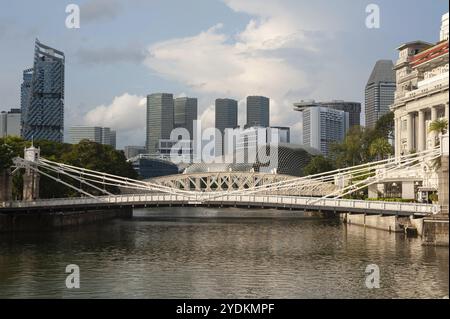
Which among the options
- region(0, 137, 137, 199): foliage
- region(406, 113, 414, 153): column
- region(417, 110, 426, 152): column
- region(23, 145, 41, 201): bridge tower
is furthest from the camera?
region(406, 113, 414, 153): column

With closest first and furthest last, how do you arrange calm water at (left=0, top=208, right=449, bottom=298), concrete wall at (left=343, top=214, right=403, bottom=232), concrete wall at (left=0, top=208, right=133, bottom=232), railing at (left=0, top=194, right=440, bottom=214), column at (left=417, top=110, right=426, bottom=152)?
calm water at (left=0, top=208, right=449, bottom=298) < railing at (left=0, top=194, right=440, bottom=214) < concrete wall at (left=343, top=214, right=403, bottom=232) < concrete wall at (left=0, top=208, right=133, bottom=232) < column at (left=417, top=110, right=426, bottom=152)

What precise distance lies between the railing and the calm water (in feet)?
11.7

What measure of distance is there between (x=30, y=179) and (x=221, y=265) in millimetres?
45703

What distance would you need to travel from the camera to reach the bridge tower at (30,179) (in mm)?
91562

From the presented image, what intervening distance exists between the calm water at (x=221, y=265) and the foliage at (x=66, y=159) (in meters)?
16.2

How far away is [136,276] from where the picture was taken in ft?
162

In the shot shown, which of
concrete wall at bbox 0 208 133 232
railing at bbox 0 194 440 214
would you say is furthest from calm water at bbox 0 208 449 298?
concrete wall at bbox 0 208 133 232

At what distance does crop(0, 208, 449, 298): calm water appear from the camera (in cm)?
4334

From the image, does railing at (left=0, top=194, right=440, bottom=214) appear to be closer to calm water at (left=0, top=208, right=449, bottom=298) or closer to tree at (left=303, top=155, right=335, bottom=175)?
calm water at (left=0, top=208, right=449, bottom=298)

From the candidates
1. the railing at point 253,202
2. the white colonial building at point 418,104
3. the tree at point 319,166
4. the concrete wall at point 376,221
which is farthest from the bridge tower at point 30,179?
the tree at point 319,166

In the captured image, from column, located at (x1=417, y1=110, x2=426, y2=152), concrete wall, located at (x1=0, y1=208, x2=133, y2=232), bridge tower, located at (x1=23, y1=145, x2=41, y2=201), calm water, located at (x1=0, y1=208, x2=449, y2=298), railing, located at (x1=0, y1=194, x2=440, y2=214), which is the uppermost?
column, located at (x1=417, y1=110, x2=426, y2=152)

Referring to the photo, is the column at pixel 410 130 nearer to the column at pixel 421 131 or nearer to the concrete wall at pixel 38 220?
the column at pixel 421 131

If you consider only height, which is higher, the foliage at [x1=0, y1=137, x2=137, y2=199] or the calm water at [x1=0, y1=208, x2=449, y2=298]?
the foliage at [x1=0, y1=137, x2=137, y2=199]
